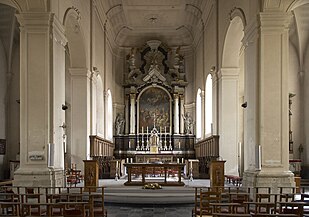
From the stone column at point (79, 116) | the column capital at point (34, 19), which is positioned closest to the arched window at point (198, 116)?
the stone column at point (79, 116)

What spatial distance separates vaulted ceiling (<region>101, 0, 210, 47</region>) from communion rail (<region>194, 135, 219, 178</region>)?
595cm

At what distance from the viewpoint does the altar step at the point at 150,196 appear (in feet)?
40.1

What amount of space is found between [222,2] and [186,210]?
9.16 meters

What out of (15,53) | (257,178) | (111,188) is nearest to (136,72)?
(15,53)

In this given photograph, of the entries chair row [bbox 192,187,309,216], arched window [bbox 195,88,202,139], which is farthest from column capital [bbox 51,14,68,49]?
arched window [bbox 195,88,202,139]

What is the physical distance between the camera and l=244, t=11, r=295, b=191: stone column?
11.7 m

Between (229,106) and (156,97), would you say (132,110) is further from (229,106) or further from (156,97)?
(229,106)

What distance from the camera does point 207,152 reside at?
20922mm

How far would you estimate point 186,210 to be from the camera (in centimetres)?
1140

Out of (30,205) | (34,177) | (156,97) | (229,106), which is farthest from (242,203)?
(156,97)

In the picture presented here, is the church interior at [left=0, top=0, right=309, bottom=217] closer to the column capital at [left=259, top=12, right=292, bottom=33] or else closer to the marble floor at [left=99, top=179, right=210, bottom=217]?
the column capital at [left=259, top=12, right=292, bottom=33]

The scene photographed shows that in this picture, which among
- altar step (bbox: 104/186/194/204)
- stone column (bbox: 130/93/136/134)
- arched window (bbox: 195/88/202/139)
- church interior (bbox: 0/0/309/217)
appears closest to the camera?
church interior (bbox: 0/0/309/217)

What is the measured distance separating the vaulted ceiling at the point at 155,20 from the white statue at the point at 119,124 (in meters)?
4.41

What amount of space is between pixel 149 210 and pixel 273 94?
14.1 feet
